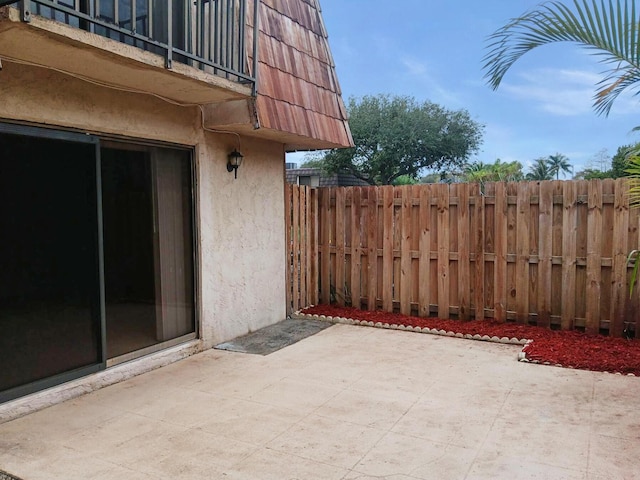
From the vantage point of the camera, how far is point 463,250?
21.5 feet

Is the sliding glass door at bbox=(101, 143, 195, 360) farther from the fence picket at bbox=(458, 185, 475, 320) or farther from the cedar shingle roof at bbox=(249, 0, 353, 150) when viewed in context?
the fence picket at bbox=(458, 185, 475, 320)

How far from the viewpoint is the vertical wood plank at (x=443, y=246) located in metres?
6.62

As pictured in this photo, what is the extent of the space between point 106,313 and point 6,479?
1.77 metres

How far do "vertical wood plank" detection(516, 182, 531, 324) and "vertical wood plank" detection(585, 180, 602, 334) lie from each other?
668 millimetres

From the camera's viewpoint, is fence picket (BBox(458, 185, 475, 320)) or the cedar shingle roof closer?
the cedar shingle roof

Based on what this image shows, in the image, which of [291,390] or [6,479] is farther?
A: [291,390]

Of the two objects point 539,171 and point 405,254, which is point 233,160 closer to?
point 405,254

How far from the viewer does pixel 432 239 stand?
675cm

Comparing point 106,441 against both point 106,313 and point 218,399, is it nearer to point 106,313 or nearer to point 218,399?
point 218,399

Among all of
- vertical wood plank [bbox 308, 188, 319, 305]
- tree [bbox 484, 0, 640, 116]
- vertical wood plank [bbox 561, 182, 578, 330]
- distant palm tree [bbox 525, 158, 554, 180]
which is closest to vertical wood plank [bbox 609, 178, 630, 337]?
vertical wood plank [bbox 561, 182, 578, 330]

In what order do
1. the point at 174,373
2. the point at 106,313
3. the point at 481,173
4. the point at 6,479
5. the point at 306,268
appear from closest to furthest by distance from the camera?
the point at 6,479 < the point at 106,313 < the point at 174,373 < the point at 306,268 < the point at 481,173

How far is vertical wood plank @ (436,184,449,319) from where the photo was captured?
6.62m

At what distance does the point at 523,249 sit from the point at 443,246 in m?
1.00

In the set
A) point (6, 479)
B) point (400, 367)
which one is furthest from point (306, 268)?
point (6, 479)
